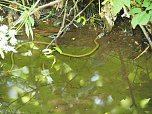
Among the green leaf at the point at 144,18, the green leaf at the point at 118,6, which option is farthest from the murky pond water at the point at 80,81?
the green leaf at the point at 118,6

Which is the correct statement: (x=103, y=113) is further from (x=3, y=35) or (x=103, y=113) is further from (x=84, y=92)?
(x=3, y=35)

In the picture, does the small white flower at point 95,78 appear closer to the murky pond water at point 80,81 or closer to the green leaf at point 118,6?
the murky pond water at point 80,81

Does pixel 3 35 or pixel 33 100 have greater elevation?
pixel 3 35

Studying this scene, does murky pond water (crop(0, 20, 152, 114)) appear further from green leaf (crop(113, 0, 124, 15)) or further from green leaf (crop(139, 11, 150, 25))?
green leaf (crop(113, 0, 124, 15))

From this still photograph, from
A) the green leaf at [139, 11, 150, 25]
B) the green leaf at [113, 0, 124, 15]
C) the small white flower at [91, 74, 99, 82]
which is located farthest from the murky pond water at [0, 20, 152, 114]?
the green leaf at [113, 0, 124, 15]

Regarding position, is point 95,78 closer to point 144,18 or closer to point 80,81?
point 80,81

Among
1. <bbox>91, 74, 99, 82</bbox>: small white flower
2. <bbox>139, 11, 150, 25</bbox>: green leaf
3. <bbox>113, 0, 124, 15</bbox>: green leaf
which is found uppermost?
<bbox>113, 0, 124, 15</bbox>: green leaf

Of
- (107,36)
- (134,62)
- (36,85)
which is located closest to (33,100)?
(36,85)

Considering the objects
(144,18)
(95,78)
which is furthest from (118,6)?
(95,78)
